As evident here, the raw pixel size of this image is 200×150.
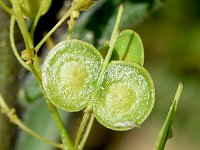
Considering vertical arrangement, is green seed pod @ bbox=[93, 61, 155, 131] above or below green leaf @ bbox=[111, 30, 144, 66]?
below

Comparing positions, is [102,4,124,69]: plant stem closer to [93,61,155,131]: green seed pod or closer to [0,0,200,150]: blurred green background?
[93,61,155,131]: green seed pod

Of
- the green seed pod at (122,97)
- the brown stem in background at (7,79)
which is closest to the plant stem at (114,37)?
the green seed pod at (122,97)

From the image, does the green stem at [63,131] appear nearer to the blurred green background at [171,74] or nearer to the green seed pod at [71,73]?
the green seed pod at [71,73]

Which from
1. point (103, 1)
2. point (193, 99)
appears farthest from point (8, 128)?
point (193, 99)

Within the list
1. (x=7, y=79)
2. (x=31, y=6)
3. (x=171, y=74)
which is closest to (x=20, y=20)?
(x=31, y=6)

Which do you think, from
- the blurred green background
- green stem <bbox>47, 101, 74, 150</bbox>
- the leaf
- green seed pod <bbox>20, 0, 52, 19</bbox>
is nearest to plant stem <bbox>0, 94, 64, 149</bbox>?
green stem <bbox>47, 101, 74, 150</bbox>

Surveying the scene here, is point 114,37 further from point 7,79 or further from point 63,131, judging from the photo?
point 7,79

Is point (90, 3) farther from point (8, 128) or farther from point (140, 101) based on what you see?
point (8, 128)
